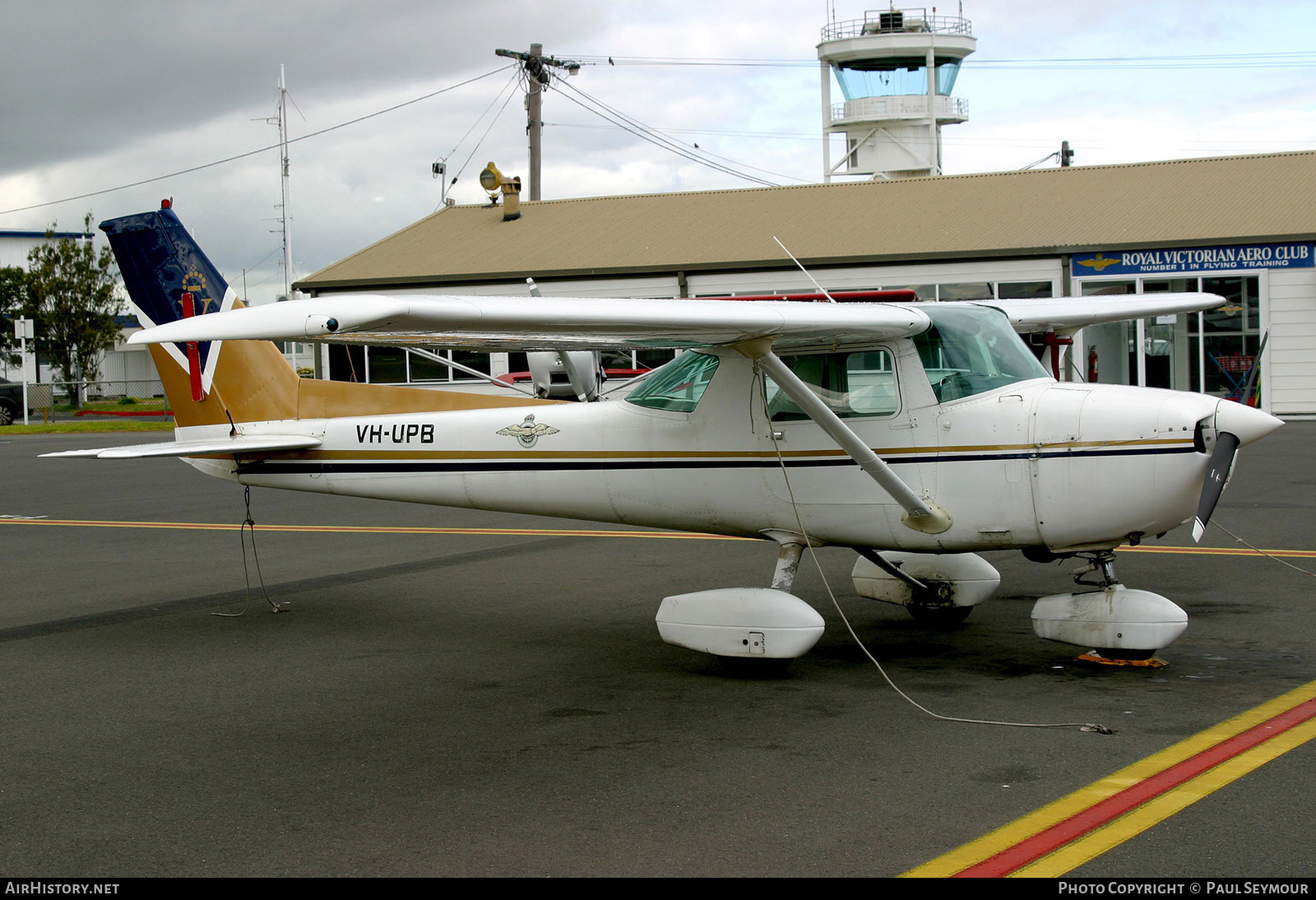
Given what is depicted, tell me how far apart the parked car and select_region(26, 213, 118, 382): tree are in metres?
3.08

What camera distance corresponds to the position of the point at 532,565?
11.0 metres

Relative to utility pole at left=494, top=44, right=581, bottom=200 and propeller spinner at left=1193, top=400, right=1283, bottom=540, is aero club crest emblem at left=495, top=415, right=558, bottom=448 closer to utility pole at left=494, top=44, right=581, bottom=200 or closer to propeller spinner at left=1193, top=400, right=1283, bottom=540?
propeller spinner at left=1193, top=400, right=1283, bottom=540

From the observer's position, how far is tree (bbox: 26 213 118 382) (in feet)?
144

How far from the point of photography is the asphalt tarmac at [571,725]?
4.25 meters

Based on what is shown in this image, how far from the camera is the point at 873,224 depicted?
30297mm

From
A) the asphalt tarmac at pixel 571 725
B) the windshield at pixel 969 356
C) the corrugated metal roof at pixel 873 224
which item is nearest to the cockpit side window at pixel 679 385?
the windshield at pixel 969 356

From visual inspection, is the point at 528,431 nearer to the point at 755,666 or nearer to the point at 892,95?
the point at 755,666

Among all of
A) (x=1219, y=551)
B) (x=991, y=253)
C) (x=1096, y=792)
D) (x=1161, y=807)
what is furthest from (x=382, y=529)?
(x=991, y=253)

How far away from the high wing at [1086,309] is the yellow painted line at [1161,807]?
3238 millimetres

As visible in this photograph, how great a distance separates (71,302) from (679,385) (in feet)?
141

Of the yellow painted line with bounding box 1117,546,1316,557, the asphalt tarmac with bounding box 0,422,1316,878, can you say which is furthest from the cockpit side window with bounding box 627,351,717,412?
the yellow painted line with bounding box 1117,546,1316,557

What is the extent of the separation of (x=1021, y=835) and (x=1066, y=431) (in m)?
2.82
